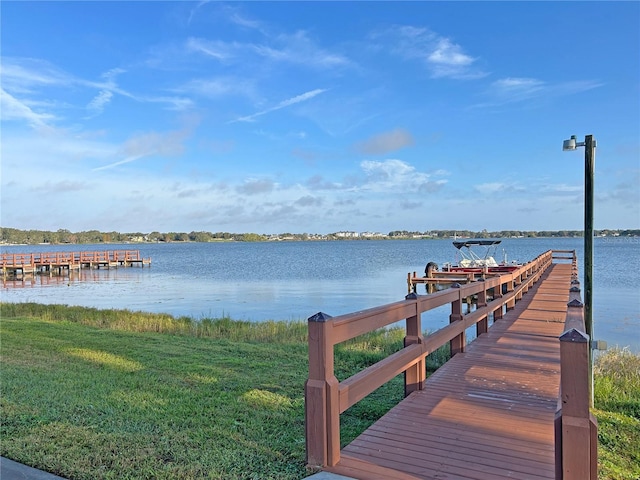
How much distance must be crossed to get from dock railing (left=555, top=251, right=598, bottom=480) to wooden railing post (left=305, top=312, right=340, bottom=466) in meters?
1.60

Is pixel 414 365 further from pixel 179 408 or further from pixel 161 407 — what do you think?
pixel 161 407

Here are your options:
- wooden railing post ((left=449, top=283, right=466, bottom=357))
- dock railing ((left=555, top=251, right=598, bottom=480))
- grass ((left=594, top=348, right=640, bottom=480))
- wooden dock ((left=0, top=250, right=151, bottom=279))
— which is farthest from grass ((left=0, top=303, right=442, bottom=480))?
wooden dock ((left=0, top=250, right=151, bottom=279))

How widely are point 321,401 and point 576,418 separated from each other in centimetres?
176

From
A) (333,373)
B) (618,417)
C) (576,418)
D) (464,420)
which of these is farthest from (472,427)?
(618,417)

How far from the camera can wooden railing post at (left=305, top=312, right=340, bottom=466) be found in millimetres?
3801

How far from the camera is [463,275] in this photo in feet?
101

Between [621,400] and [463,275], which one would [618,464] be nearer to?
[621,400]

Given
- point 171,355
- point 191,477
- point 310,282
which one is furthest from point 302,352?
point 310,282

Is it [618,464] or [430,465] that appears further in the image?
[618,464]

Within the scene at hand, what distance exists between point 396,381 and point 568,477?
4672 millimetres

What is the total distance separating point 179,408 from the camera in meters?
5.48

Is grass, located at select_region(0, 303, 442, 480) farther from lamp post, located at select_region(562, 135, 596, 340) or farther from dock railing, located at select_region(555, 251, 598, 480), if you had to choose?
lamp post, located at select_region(562, 135, 596, 340)

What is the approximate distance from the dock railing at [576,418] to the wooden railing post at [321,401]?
160 cm

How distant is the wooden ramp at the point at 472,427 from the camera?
3709 millimetres
